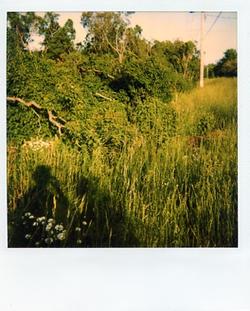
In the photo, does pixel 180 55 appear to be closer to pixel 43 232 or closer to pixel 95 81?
pixel 95 81

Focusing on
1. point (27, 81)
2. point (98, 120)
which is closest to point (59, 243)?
point (98, 120)

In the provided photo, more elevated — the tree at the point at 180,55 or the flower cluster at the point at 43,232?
the tree at the point at 180,55

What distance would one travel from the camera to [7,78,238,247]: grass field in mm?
1815

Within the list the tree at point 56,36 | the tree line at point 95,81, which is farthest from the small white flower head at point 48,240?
the tree at point 56,36

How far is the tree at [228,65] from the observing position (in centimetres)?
182

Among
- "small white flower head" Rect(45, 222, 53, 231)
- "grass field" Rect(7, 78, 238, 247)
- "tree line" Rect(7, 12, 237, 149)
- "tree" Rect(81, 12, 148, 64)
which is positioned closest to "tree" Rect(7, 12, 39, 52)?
"tree line" Rect(7, 12, 237, 149)

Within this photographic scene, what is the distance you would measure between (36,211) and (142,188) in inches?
17.1

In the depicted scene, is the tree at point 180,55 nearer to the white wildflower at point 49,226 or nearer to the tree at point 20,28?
the tree at point 20,28

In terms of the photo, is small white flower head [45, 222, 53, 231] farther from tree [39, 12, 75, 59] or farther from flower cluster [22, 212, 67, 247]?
tree [39, 12, 75, 59]

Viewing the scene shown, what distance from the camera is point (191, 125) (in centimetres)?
185
